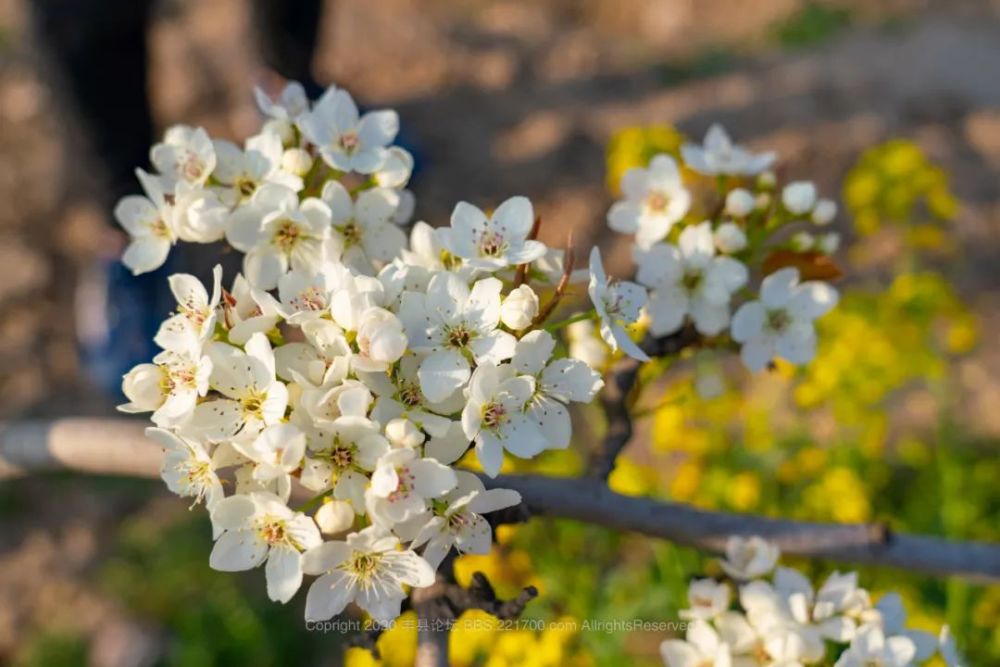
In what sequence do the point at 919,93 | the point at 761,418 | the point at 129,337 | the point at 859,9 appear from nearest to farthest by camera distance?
the point at 761,418 → the point at 129,337 → the point at 919,93 → the point at 859,9

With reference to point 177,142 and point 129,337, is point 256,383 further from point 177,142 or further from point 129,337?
point 129,337

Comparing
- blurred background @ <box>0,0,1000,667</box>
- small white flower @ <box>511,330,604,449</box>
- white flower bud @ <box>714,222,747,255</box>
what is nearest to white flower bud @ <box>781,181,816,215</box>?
white flower bud @ <box>714,222,747,255</box>

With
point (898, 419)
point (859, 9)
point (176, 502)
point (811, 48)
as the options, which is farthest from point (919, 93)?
point (176, 502)

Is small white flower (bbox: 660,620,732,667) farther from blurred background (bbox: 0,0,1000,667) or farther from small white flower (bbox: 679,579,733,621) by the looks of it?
blurred background (bbox: 0,0,1000,667)

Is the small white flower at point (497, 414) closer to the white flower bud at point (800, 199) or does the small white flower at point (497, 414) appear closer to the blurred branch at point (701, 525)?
the blurred branch at point (701, 525)

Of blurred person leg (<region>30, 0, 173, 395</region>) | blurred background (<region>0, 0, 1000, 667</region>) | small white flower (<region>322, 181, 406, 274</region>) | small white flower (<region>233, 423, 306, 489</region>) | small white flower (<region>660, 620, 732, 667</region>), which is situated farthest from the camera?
blurred person leg (<region>30, 0, 173, 395</region>)

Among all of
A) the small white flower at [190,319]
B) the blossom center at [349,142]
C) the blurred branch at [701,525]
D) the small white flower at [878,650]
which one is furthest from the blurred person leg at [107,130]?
the small white flower at [878,650]
